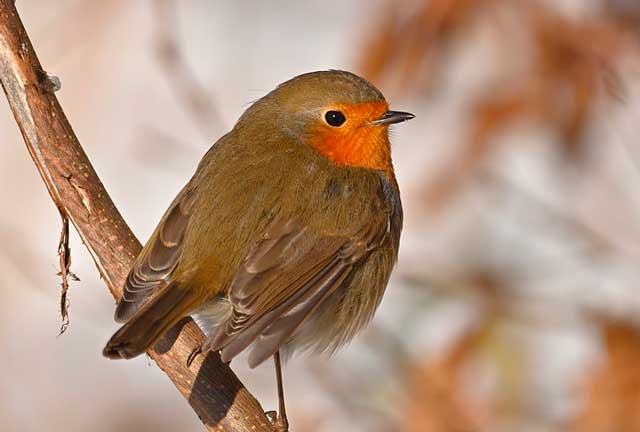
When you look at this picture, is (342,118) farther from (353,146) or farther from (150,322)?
(150,322)

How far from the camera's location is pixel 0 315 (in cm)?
622

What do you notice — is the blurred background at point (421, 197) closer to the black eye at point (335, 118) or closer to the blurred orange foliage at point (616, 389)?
the blurred orange foliage at point (616, 389)

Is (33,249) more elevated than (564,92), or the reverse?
(33,249)

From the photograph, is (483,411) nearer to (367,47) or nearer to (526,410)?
(526,410)

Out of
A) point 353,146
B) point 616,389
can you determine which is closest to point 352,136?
point 353,146

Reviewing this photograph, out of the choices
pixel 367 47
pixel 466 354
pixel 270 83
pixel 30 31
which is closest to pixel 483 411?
Result: pixel 466 354

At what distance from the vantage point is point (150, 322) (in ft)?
9.68

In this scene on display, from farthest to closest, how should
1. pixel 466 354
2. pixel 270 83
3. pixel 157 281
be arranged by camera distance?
pixel 270 83, pixel 466 354, pixel 157 281

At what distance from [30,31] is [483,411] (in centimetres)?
352

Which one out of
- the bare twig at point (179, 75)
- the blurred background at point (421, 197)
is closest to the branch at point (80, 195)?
the blurred background at point (421, 197)

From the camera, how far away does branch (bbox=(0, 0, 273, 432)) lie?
2986mm

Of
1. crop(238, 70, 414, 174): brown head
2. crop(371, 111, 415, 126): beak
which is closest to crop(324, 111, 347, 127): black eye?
crop(238, 70, 414, 174): brown head

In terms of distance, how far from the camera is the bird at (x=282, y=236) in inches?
126

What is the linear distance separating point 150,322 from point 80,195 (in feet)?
1.37
